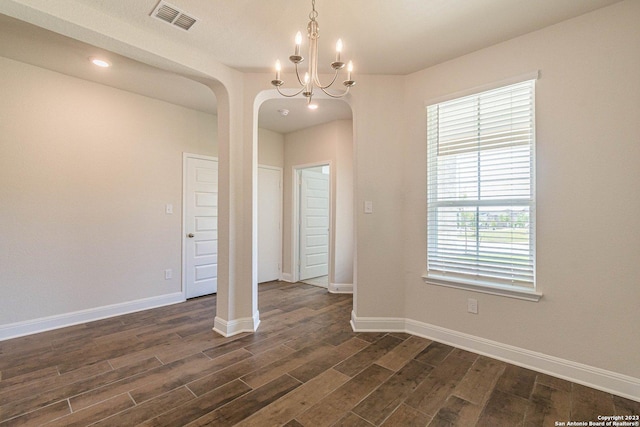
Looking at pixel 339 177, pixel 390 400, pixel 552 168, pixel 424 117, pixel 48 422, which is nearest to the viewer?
pixel 48 422

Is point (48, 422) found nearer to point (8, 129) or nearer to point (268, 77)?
point (8, 129)

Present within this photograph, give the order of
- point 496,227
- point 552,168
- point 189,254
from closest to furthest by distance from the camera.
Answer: point 552,168, point 496,227, point 189,254

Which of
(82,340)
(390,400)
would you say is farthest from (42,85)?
(390,400)

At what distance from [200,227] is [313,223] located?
2044 millimetres

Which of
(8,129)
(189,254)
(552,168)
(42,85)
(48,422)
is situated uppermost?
(42,85)

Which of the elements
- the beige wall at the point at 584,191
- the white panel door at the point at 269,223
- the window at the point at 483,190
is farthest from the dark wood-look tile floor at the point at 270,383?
the white panel door at the point at 269,223

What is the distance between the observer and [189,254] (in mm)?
4113

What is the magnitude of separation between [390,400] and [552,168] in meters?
2.07

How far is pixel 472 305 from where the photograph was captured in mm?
2533

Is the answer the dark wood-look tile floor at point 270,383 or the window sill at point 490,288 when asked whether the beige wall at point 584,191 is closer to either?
the window sill at point 490,288

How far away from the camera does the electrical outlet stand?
251cm

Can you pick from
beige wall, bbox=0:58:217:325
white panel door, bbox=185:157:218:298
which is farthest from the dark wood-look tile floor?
white panel door, bbox=185:157:218:298

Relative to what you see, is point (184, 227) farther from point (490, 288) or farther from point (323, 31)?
point (490, 288)

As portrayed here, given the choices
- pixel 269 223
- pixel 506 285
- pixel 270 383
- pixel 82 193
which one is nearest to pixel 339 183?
pixel 269 223
